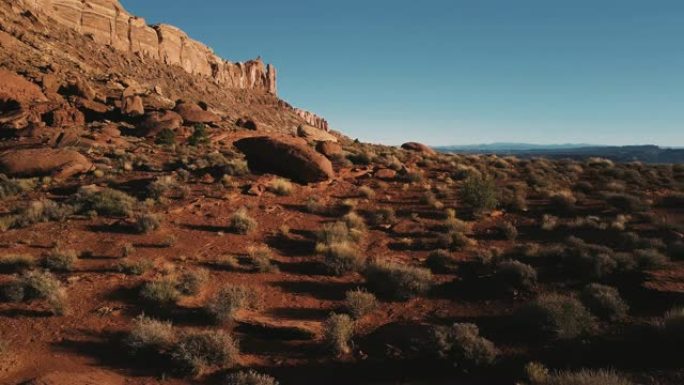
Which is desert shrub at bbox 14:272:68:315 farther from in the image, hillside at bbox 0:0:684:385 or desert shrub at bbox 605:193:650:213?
desert shrub at bbox 605:193:650:213

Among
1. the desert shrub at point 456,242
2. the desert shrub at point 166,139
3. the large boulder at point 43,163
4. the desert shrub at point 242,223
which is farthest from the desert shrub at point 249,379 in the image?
the desert shrub at point 166,139

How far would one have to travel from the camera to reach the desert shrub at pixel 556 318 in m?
8.02

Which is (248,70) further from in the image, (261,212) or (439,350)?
(439,350)

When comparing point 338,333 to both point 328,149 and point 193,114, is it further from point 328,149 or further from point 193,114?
point 193,114

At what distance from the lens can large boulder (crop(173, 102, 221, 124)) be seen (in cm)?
3391

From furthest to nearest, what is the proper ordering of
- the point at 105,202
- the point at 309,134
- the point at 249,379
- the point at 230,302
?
the point at 309,134 < the point at 105,202 < the point at 230,302 < the point at 249,379

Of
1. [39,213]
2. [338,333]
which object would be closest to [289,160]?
[39,213]

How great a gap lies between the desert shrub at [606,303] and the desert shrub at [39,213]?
16.4m

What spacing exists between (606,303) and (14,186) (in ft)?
70.7

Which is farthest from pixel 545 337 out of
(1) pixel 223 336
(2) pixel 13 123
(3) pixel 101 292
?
(2) pixel 13 123

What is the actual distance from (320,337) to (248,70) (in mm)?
120065

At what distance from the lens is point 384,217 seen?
53.8 ft

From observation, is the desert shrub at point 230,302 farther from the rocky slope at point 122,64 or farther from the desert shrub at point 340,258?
the rocky slope at point 122,64

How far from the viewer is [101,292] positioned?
9.87 metres
